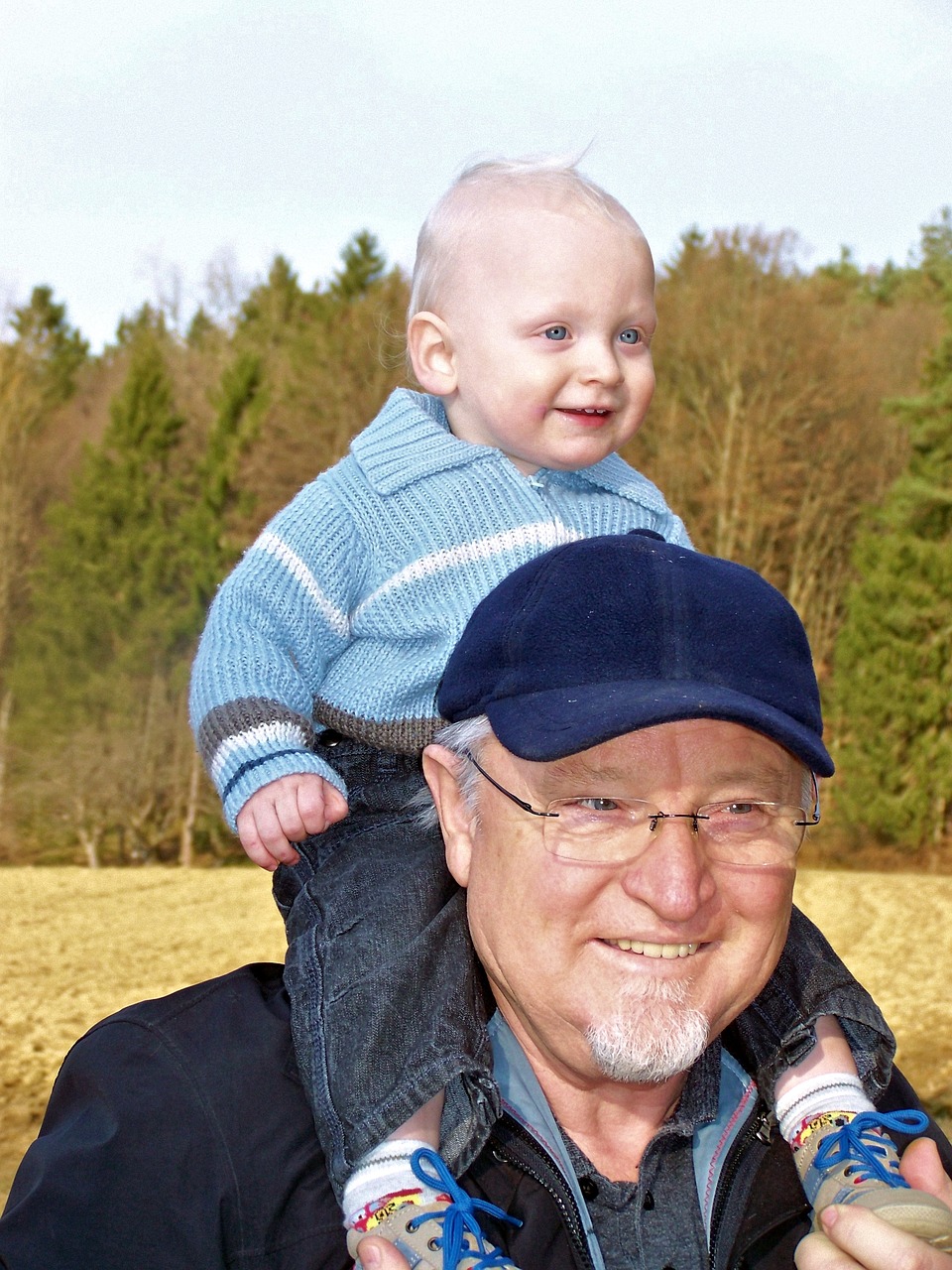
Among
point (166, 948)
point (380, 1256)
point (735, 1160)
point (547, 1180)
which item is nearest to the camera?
Result: point (380, 1256)

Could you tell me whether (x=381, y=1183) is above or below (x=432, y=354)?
below

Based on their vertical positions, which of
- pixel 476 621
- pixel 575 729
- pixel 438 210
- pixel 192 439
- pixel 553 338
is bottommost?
pixel 575 729

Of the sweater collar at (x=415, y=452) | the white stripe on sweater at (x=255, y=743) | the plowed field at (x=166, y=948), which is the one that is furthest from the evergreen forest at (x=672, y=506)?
the white stripe on sweater at (x=255, y=743)

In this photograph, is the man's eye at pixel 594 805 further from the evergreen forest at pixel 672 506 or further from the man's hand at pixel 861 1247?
the evergreen forest at pixel 672 506

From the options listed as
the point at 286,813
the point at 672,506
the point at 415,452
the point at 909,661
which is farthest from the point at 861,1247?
the point at 672,506

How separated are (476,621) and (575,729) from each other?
33 cm

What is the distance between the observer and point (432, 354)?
8.66ft

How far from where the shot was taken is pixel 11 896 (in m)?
14.3

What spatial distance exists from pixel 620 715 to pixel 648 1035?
1.56 ft

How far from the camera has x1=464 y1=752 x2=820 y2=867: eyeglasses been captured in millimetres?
1845

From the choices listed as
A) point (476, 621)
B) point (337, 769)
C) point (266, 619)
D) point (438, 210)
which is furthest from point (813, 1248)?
point (438, 210)

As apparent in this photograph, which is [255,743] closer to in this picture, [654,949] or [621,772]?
[621,772]

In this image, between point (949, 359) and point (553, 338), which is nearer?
point (553, 338)

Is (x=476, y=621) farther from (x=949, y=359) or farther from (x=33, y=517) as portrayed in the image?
(x=33, y=517)
